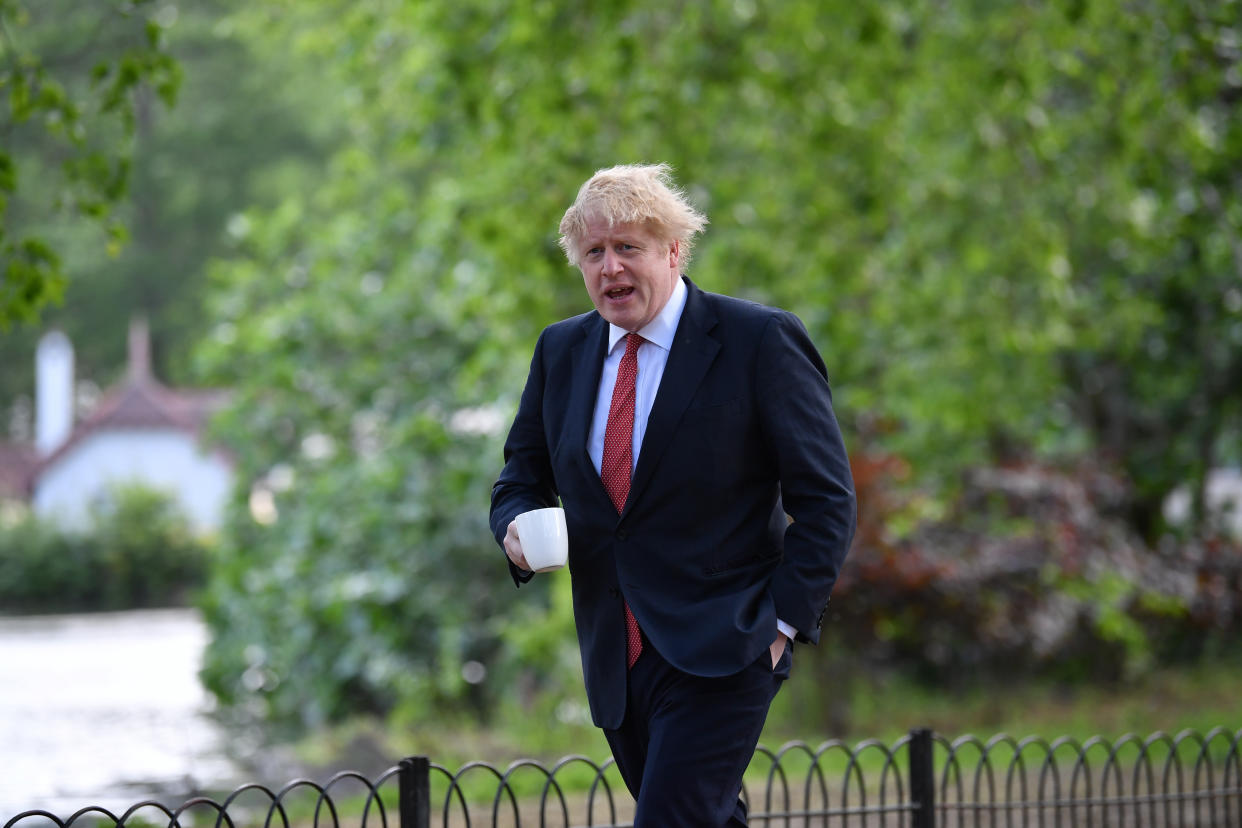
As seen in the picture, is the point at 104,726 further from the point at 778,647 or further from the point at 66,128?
the point at 778,647

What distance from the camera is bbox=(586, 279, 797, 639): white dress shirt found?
132 inches

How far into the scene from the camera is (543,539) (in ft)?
10.6

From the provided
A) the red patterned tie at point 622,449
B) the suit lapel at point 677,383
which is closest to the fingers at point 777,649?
the red patterned tie at point 622,449

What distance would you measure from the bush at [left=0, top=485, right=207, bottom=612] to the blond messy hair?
31057 millimetres

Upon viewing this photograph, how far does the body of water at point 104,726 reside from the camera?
418 inches

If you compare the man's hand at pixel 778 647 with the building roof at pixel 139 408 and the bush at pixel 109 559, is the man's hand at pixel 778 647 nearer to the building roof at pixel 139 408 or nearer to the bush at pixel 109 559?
the bush at pixel 109 559

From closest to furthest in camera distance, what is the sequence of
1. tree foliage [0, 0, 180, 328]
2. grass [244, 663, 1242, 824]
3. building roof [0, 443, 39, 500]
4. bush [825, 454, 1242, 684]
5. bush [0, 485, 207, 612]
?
tree foliage [0, 0, 180, 328] → grass [244, 663, 1242, 824] → bush [825, 454, 1242, 684] → bush [0, 485, 207, 612] → building roof [0, 443, 39, 500]

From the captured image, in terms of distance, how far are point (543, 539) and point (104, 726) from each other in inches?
491

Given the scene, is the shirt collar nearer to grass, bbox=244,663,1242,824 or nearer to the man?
the man

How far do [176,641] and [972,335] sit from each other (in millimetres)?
17780

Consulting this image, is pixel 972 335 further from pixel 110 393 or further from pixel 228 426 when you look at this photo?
pixel 110 393

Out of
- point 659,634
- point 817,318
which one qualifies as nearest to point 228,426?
point 817,318

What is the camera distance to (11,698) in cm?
1680

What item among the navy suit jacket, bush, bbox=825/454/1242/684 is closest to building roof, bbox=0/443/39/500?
bush, bbox=825/454/1242/684
